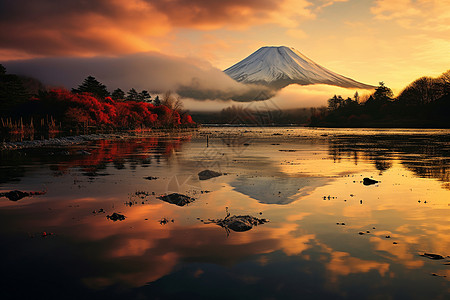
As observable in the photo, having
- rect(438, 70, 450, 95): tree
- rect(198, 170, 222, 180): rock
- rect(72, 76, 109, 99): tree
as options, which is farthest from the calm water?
rect(438, 70, 450, 95): tree

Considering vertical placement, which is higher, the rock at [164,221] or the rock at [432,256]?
the rock at [164,221]

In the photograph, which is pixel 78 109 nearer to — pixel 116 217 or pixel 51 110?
pixel 51 110

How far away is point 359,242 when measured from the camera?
32.1 feet

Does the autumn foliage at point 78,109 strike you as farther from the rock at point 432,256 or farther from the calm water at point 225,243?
the rock at point 432,256

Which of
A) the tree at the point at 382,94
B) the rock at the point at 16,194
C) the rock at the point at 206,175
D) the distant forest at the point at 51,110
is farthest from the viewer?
the tree at the point at 382,94

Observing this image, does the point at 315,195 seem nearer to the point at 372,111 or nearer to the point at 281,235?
the point at 281,235

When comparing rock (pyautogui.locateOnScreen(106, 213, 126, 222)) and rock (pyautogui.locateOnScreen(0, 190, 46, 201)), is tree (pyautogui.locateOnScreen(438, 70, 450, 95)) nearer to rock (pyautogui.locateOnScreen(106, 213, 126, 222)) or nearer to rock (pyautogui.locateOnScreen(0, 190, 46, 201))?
rock (pyautogui.locateOnScreen(0, 190, 46, 201))

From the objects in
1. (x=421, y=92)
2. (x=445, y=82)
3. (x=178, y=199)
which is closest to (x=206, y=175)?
(x=178, y=199)

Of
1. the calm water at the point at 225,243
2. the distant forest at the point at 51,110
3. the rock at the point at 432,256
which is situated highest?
the distant forest at the point at 51,110

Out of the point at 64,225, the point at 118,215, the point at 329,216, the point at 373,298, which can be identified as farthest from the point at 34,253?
the point at 329,216

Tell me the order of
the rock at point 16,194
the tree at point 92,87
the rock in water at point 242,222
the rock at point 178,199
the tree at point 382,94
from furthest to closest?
the tree at point 382,94, the tree at point 92,87, the rock at point 16,194, the rock at point 178,199, the rock in water at point 242,222

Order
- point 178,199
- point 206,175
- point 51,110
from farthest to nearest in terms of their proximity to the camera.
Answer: point 51,110 < point 206,175 < point 178,199

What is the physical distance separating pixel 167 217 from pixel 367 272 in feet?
22.1

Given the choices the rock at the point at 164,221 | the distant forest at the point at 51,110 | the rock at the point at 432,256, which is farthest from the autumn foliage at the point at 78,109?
the rock at the point at 432,256
